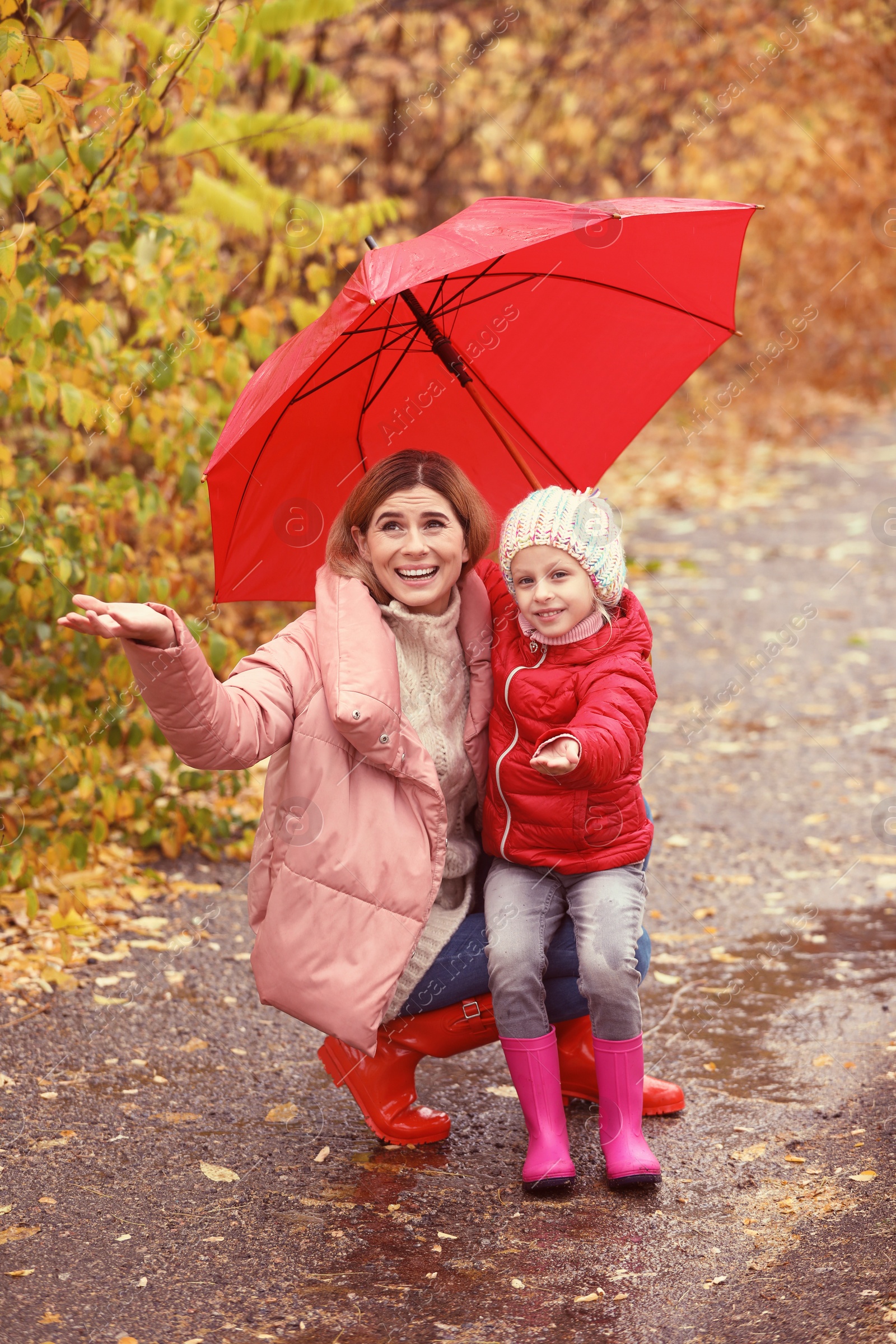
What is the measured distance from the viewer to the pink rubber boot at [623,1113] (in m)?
3.06

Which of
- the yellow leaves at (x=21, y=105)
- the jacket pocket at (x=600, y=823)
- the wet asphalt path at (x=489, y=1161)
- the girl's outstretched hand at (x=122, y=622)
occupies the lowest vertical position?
the wet asphalt path at (x=489, y=1161)

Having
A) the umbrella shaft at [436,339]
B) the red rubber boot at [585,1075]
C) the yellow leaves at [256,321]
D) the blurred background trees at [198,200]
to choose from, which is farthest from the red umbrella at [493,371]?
the yellow leaves at [256,321]

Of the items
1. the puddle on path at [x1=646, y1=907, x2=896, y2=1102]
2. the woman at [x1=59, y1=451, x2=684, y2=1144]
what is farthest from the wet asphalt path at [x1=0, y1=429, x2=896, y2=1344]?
the woman at [x1=59, y1=451, x2=684, y2=1144]

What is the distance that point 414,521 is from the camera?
3148 millimetres

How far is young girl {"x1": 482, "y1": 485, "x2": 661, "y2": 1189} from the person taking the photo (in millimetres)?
3047

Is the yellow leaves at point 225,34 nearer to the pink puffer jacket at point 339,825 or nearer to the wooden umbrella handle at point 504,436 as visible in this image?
the wooden umbrella handle at point 504,436

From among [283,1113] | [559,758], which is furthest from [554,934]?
[283,1113]

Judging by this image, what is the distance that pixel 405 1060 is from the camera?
335 centimetres

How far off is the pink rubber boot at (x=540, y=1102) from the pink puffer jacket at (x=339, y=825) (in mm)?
350

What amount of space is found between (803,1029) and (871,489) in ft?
31.7

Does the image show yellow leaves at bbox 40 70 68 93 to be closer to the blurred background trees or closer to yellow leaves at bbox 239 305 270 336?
the blurred background trees

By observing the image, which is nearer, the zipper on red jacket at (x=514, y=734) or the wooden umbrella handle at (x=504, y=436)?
the zipper on red jacket at (x=514, y=734)

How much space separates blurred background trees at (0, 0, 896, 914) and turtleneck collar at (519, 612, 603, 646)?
4.13ft

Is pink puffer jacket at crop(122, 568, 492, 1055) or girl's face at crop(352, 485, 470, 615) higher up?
girl's face at crop(352, 485, 470, 615)
